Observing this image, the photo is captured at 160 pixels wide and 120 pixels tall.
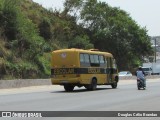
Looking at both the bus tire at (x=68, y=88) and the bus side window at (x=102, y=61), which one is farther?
the bus side window at (x=102, y=61)

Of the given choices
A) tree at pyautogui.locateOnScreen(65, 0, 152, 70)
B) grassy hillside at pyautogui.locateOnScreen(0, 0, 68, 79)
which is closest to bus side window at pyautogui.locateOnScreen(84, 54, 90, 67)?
grassy hillside at pyautogui.locateOnScreen(0, 0, 68, 79)

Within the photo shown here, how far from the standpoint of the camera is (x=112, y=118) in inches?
586

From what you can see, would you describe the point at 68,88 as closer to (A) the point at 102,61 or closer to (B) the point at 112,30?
(A) the point at 102,61

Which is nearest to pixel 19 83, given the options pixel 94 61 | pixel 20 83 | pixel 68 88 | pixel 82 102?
pixel 20 83

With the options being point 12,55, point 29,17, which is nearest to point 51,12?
point 29,17

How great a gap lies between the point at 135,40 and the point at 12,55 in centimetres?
3419

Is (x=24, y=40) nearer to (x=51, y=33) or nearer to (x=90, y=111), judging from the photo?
(x=51, y=33)

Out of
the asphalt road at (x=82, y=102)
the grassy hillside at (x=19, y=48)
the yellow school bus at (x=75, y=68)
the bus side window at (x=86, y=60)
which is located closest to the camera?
the asphalt road at (x=82, y=102)

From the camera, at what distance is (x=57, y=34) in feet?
236

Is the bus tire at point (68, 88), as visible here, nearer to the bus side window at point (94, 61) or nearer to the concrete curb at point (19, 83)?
the bus side window at point (94, 61)

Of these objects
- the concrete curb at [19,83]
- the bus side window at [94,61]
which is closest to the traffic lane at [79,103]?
the bus side window at [94,61]

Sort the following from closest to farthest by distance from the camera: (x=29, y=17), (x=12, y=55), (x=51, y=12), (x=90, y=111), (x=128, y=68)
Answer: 1. (x=90, y=111)
2. (x=12, y=55)
3. (x=29, y=17)
4. (x=51, y=12)
5. (x=128, y=68)

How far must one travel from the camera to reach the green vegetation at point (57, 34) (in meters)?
54.2

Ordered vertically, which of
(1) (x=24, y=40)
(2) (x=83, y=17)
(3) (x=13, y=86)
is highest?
(2) (x=83, y=17)
